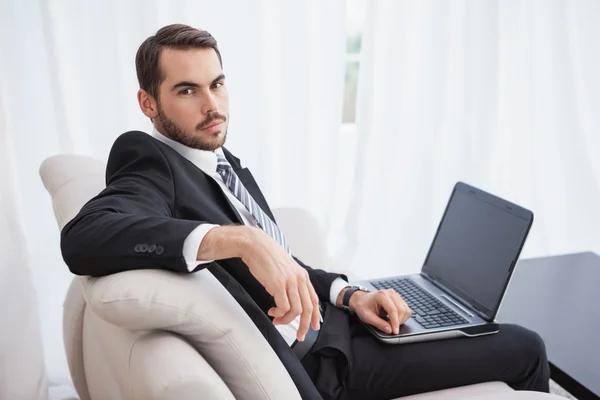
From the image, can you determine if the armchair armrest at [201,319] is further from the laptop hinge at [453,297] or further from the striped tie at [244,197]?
the laptop hinge at [453,297]

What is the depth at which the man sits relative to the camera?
1.05 meters

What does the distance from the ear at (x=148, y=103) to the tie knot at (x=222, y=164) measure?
18 cm

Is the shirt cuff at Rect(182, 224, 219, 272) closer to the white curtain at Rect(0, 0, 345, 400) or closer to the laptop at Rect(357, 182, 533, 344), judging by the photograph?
the laptop at Rect(357, 182, 533, 344)

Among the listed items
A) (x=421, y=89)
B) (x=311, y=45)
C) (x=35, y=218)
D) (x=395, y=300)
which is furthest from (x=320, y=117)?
(x=395, y=300)

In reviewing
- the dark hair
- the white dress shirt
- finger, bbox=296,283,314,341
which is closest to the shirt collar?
the white dress shirt

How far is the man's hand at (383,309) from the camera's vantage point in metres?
1.46

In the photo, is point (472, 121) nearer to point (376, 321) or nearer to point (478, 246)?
point (478, 246)

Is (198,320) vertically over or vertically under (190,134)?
under

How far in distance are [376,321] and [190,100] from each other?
26.3 inches

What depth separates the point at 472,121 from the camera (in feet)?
10.1

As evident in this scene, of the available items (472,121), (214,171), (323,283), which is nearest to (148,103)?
(214,171)

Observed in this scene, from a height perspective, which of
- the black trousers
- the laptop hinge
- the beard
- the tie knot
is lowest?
the black trousers

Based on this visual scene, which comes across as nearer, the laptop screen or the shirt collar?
the shirt collar

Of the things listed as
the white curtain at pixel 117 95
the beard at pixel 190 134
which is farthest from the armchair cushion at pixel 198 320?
the white curtain at pixel 117 95
